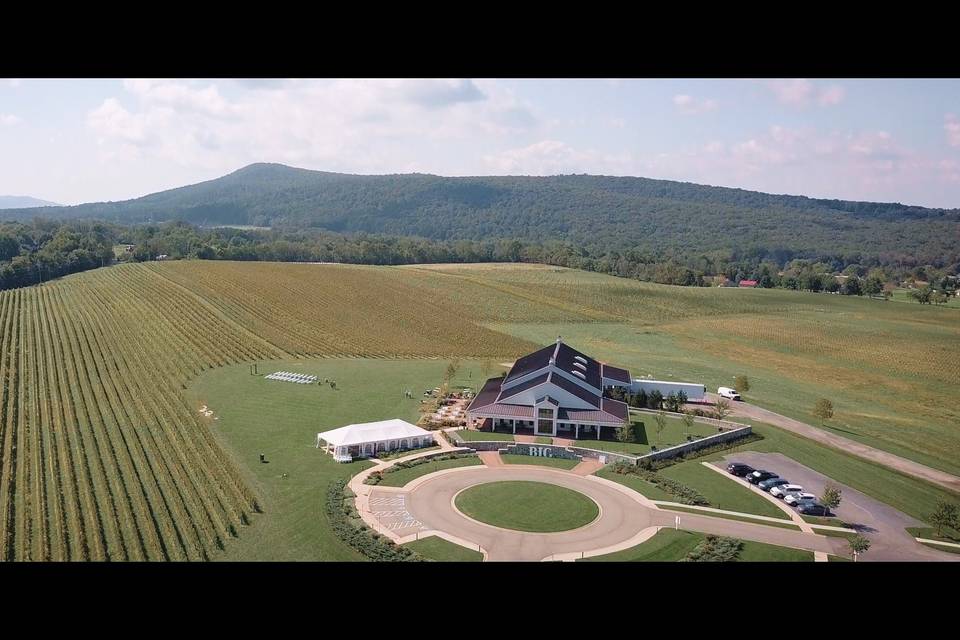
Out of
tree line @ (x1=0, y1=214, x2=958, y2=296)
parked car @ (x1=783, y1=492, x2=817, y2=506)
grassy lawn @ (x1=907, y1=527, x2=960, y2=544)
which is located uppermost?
tree line @ (x1=0, y1=214, x2=958, y2=296)

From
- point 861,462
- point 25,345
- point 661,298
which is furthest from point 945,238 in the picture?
point 25,345

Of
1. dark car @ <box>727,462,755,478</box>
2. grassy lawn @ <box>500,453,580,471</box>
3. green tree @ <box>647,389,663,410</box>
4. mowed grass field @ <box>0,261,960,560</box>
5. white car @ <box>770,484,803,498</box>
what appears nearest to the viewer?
mowed grass field @ <box>0,261,960,560</box>

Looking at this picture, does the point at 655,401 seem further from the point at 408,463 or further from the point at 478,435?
the point at 408,463

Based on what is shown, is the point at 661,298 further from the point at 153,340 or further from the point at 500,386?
the point at 153,340

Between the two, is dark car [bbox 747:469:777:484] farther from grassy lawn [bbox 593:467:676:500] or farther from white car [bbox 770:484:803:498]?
grassy lawn [bbox 593:467:676:500]

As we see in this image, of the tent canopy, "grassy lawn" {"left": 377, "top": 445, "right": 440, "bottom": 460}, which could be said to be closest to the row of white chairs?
the tent canopy

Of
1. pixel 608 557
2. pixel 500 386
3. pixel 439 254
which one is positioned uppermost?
pixel 439 254

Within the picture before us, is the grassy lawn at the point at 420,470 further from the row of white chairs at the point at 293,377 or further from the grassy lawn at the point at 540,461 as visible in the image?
the row of white chairs at the point at 293,377
